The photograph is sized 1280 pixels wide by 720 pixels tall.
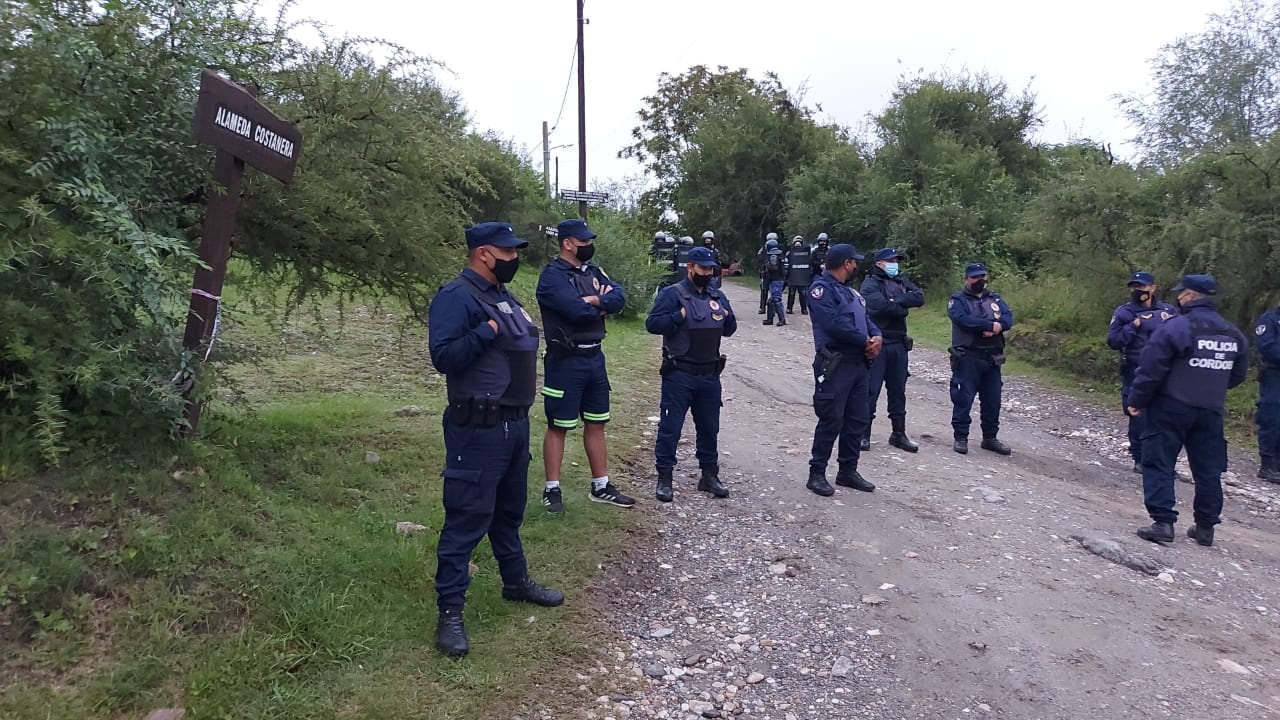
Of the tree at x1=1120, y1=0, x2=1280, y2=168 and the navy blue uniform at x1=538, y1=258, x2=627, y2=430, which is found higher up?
the tree at x1=1120, y1=0, x2=1280, y2=168

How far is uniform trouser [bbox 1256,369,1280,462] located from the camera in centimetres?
788

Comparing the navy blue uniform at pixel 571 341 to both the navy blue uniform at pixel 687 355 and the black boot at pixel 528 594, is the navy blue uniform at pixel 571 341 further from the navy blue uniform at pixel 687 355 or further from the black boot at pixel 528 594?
the black boot at pixel 528 594

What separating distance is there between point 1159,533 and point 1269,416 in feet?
10.9

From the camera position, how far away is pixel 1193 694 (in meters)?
3.68

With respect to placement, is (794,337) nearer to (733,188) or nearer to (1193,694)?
(1193,694)

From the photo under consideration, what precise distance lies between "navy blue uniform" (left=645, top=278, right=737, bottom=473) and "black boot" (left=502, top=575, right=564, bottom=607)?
207 centimetres

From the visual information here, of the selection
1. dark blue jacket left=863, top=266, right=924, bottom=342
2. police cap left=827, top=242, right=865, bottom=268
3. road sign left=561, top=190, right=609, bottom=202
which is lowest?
dark blue jacket left=863, top=266, right=924, bottom=342

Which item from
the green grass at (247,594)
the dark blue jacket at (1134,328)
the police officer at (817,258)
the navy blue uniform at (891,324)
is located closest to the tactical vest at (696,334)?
the green grass at (247,594)

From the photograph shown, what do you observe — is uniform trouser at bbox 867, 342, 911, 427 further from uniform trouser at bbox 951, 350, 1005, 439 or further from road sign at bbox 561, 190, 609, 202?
road sign at bbox 561, 190, 609, 202

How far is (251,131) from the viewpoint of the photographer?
3.93 m

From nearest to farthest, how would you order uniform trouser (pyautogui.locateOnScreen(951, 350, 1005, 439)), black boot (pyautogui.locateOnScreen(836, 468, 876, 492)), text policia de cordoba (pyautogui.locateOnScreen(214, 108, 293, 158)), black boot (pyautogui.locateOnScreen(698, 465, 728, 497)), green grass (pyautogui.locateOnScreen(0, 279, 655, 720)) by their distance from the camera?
green grass (pyautogui.locateOnScreen(0, 279, 655, 720))
text policia de cordoba (pyautogui.locateOnScreen(214, 108, 293, 158))
black boot (pyautogui.locateOnScreen(698, 465, 728, 497))
black boot (pyautogui.locateOnScreen(836, 468, 876, 492))
uniform trouser (pyautogui.locateOnScreen(951, 350, 1005, 439))

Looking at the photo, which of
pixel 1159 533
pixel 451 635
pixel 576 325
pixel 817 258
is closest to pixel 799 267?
pixel 817 258

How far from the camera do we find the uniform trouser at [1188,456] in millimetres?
5719

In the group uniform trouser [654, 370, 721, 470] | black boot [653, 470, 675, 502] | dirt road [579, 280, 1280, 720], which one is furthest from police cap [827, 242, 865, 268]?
black boot [653, 470, 675, 502]
